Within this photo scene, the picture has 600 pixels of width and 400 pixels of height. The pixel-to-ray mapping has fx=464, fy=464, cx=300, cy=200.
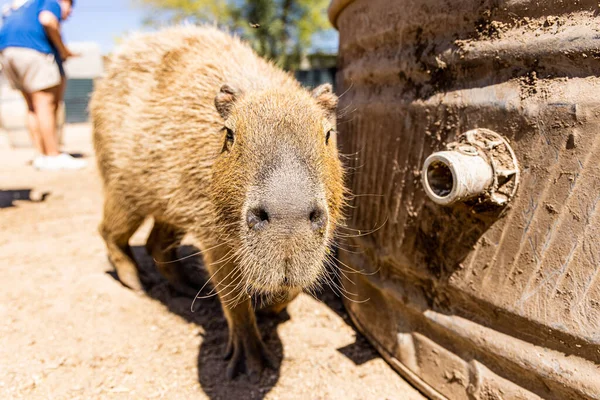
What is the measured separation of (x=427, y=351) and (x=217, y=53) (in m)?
2.70

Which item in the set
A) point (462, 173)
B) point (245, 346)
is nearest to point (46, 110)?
point (245, 346)

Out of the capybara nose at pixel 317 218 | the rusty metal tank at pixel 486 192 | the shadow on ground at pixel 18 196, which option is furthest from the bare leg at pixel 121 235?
the shadow on ground at pixel 18 196

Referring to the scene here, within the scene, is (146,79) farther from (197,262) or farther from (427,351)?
(427,351)

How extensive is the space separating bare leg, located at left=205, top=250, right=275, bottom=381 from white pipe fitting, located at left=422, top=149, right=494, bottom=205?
54.2 inches

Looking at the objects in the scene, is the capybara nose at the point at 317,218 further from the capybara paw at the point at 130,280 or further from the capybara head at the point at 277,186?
the capybara paw at the point at 130,280

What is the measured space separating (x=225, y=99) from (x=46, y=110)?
19.6 ft

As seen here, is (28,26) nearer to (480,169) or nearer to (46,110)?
(46,110)

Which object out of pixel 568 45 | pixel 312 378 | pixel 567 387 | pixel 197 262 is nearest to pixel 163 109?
pixel 197 262

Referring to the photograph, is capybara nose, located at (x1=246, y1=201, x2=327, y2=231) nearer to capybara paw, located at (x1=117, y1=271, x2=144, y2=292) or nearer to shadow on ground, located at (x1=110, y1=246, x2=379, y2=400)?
shadow on ground, located at (x1=110, y1=246, x2=379, y2=400)

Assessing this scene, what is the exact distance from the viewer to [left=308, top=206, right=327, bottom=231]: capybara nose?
2043 mm

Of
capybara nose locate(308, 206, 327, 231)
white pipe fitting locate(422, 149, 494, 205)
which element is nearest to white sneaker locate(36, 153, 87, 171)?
capybara nose locate(308, 206, 327, 231)

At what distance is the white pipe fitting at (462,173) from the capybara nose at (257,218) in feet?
2.54

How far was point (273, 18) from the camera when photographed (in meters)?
27.3

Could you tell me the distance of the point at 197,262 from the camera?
473 cm
